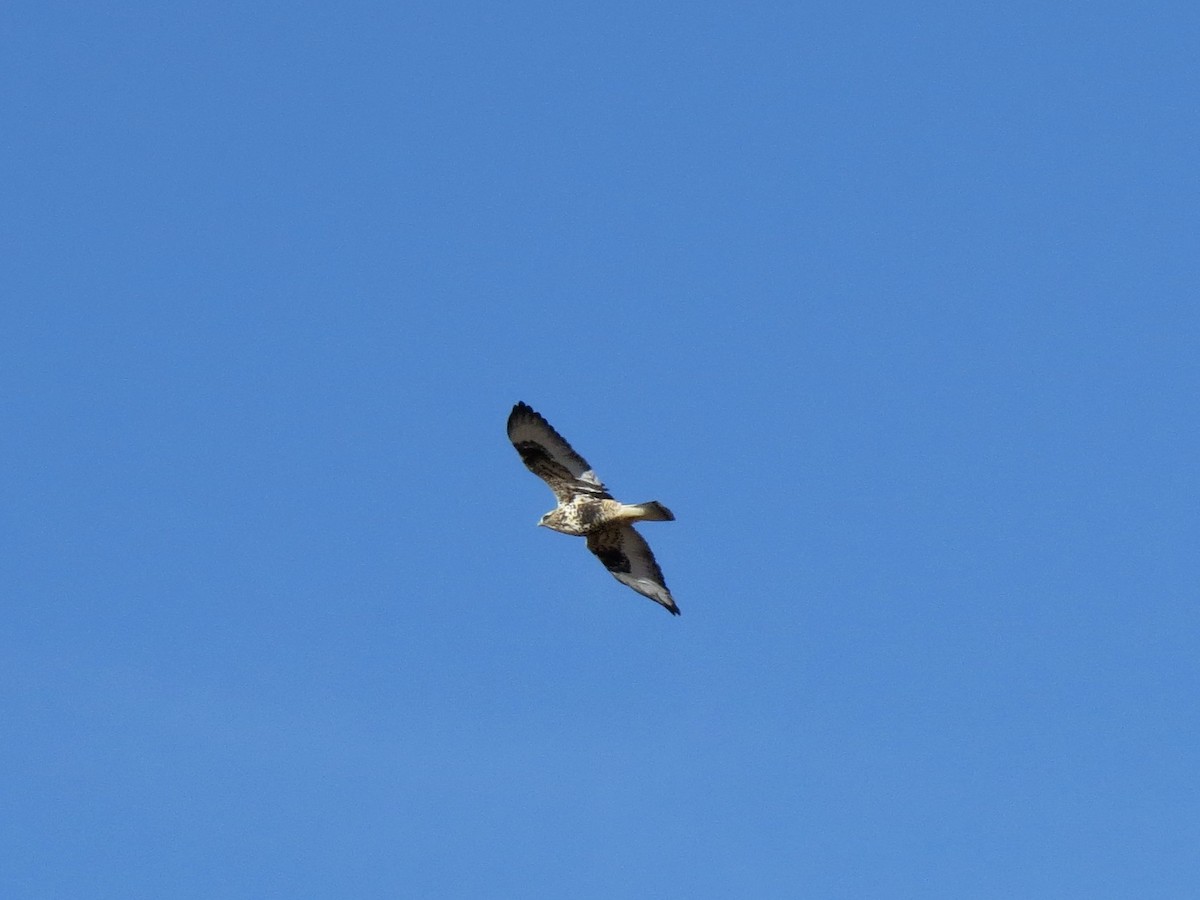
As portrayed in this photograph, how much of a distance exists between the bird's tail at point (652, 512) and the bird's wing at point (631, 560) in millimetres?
1465

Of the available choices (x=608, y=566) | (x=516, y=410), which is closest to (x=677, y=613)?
(x=608, y=566)

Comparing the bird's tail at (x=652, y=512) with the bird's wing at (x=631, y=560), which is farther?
the bird's wing at (x=631, y=560)

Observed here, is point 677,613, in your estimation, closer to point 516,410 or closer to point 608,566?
point 608,566

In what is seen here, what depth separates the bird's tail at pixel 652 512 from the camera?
2853 cm

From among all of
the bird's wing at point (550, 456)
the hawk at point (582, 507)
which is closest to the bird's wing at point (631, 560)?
the hawk at point (582, 507)

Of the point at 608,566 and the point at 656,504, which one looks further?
the point at 608,566

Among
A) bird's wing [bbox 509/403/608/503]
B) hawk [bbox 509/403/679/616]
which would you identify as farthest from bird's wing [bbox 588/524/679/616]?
bird's wing [bbox 509/403/608/503]

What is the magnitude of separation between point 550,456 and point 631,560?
7.14 ft

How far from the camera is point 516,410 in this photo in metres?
31.1

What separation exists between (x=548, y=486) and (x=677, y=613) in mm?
3102

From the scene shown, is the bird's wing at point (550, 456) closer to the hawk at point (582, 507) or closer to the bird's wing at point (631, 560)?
the hawk at point (582, 507)

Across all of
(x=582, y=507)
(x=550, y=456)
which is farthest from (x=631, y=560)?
(x=550, y=456)

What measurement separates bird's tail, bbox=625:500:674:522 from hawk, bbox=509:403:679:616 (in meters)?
1.36

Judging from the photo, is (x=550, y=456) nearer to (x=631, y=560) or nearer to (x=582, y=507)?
(x=582, y=507)
